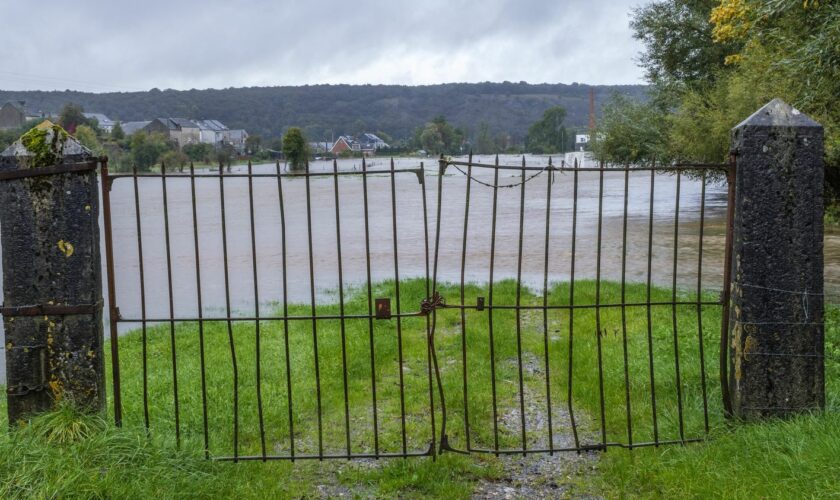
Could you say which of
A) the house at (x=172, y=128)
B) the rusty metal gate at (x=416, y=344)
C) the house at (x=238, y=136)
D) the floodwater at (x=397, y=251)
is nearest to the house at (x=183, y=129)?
the house at (x=172, y=128)

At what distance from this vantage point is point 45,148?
4711 millimetres

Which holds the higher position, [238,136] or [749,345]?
[238,136]

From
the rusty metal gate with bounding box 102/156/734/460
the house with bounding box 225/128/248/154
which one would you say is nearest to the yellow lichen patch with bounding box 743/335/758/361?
the rusty metal gate with bounding box 102/156/734/460

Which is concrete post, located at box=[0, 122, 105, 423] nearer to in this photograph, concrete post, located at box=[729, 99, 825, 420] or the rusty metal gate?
the rusty metal gate

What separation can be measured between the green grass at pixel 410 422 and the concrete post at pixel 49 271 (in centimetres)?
25

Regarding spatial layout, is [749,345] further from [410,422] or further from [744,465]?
[410,422]

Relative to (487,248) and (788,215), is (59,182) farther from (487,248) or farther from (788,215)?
(487,248)

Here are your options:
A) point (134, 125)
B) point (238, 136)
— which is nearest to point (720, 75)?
point (238, 136)

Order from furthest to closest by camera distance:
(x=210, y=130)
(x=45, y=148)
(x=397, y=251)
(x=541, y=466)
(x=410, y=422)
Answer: (x=210, y=130) → (x=397, y=251) → (x=410, y=422) → (x=541, y=466) → (x=45, y=148)

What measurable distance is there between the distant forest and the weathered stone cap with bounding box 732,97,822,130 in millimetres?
89675

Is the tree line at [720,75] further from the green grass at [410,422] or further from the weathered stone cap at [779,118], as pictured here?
the green grass at [410,422]

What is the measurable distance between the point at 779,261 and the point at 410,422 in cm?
308

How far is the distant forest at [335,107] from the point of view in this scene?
333ft

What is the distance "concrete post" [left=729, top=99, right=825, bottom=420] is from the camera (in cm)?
500
